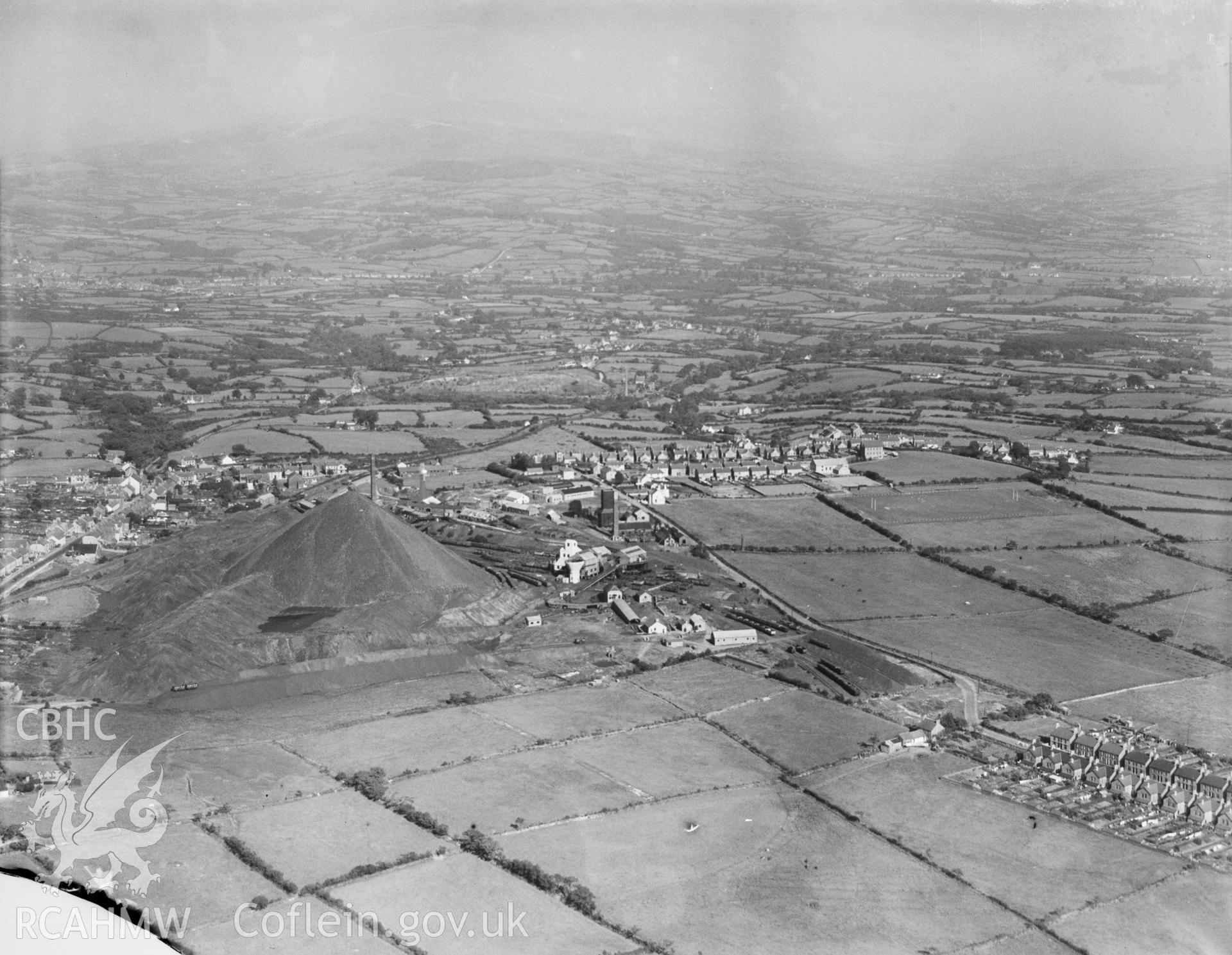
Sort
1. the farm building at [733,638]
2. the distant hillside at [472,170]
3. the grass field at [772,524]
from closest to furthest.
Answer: the farm building at [733,638], the grass field at [772,524], the distant hillside at [472,170]

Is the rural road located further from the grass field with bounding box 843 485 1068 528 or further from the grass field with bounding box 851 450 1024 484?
the grass field with bounding box 851 450 1024 484

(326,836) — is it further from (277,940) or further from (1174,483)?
(1174,483)

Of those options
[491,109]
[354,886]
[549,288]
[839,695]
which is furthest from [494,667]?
[491,109]

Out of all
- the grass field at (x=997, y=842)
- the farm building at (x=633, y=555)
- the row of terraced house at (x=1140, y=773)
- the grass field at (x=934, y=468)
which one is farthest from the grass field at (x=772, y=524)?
the grass field at (x=997, y=842)

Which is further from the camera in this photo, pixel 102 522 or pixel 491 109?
pixel 491 109

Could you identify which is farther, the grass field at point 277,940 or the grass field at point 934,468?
the grass field at point 934,468

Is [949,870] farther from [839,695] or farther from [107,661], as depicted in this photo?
[107,661]

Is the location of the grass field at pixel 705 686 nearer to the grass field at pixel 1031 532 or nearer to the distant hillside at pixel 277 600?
the distant hillside at pixel 277 600
